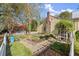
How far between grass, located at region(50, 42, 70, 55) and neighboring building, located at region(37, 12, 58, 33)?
0.40 ft

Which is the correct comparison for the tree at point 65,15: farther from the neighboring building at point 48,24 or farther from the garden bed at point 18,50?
the garden bed at point 18,50

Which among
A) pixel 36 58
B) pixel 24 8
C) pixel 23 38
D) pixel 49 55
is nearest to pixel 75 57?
pixel 49 55

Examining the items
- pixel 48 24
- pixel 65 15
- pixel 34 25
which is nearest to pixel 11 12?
pixel 34 25

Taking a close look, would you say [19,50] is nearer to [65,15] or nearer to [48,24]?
[48,24]

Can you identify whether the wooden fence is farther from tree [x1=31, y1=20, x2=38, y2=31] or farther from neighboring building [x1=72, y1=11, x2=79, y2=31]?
neighboring building [x1=72, y1=11, x2=79, y2=31]

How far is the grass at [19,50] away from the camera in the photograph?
4.39ft

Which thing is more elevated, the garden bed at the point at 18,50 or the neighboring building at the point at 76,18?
the neighboring building at the point at 76,18

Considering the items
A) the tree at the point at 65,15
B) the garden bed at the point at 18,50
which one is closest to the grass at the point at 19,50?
the garden bed at the point at 18,50

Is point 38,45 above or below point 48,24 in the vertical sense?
below

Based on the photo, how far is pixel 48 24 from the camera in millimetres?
1371

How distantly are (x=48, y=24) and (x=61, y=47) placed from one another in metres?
0.21

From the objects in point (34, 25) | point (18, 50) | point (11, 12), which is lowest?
point (18, 50)

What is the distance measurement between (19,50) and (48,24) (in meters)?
0.31

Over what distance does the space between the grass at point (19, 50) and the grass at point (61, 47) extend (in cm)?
20
